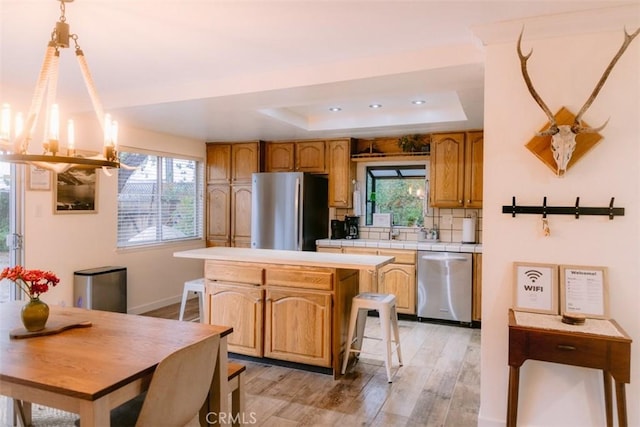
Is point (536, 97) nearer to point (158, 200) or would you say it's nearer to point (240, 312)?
point (240, 312)

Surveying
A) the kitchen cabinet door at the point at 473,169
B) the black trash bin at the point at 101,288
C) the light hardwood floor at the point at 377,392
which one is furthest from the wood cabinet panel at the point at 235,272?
the kitchen cabinet door at the point at 473,169

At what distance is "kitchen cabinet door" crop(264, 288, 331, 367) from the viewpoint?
3234 millimetres

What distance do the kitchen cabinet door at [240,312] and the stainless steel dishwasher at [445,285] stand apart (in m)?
2.13

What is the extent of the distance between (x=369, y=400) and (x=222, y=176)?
3983 mm

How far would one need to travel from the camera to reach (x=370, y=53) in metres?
2.69

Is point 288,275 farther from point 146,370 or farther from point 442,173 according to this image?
point 442,173

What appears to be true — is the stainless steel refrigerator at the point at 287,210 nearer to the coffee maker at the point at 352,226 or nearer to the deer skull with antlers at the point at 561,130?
the coffee maker at the point at 352,226

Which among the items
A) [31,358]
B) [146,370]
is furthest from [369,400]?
[31,358]

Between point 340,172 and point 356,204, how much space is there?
20.0 inches

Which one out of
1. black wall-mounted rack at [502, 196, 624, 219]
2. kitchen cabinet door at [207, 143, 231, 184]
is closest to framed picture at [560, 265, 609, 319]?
black wall-mounted rack at [502, 196, 624, 219]

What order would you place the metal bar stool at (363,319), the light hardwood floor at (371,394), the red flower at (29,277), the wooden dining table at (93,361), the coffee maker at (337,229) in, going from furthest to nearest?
1. the coffee maker at (337,229)
2. the metal bar stool at (363,319)
3. the light hardwood floor at (371,394)
4. the red flower at (29,277)
5. the wooden dining table at (93,361)

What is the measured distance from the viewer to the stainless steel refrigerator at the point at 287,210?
518 centimetres

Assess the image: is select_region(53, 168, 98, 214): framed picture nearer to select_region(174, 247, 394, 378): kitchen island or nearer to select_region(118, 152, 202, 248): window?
select_region(118, 152, 202, 248): window

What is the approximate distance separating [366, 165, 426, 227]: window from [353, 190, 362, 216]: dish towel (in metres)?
0.12
